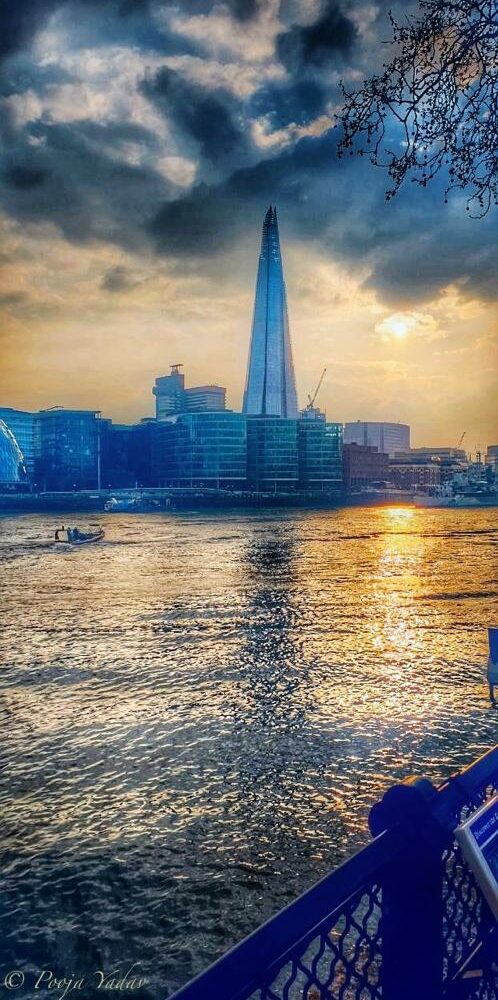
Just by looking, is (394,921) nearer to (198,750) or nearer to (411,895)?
(411,895)

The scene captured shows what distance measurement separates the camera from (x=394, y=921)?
10.5ft

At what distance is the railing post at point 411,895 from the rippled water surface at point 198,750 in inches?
217

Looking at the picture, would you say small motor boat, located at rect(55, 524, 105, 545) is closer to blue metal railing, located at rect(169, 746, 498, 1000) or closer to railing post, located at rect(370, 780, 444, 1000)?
blue metal railing, located at rect(169, 746, 498, 1000)

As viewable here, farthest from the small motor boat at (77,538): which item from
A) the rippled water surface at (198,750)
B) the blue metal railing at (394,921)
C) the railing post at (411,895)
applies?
the railing post at (411,895)

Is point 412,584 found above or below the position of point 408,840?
below

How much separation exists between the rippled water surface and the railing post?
550cm

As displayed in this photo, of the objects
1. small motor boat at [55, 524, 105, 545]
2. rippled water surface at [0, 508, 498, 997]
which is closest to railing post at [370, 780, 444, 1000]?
rippled water surface at [0, 508, 498, 997]

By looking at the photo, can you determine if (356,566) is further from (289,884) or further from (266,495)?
(266,495)

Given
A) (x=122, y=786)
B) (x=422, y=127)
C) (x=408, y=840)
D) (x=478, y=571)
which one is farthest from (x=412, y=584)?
(x=408, y=840)

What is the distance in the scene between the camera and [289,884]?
29.7 ft

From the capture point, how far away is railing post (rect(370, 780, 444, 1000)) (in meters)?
3.16

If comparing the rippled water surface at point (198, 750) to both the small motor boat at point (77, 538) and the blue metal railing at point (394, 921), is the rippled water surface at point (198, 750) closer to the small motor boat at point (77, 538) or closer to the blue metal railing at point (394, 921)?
the blue metal railing at point (394, 921)

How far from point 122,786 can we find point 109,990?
16.0ft

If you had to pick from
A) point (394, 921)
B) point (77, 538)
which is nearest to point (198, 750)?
point (394, 921)
